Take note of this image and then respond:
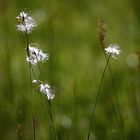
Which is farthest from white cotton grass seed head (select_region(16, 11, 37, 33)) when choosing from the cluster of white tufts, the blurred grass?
the blurred grass

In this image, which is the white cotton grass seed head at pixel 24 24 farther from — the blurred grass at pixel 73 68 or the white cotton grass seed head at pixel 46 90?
the blurred grass at pixel 73 68

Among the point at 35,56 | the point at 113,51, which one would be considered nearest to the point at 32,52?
the point at 35,56

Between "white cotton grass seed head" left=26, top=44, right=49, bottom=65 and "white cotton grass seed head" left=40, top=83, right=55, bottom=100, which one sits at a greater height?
"white cotton grass seed head" left=26, top=44, right=49, bottom=65

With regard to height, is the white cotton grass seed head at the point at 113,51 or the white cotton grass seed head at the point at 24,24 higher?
the white cotton grass seed head at the point at 24,24

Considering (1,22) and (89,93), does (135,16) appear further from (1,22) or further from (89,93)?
(89,93)

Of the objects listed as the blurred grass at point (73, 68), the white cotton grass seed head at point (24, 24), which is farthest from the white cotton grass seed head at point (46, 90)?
the blurred grass at point (73, 68)

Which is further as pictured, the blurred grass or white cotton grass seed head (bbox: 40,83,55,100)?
the blurred grass

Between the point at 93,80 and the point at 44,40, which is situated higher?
the point at 44,40

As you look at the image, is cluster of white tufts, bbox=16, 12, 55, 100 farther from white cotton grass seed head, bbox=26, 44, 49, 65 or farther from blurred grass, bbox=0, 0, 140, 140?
blurred grass, bbox=0, 0, 140, 140

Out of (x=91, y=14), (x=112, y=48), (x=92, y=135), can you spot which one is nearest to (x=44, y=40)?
(x=91, y=14)
